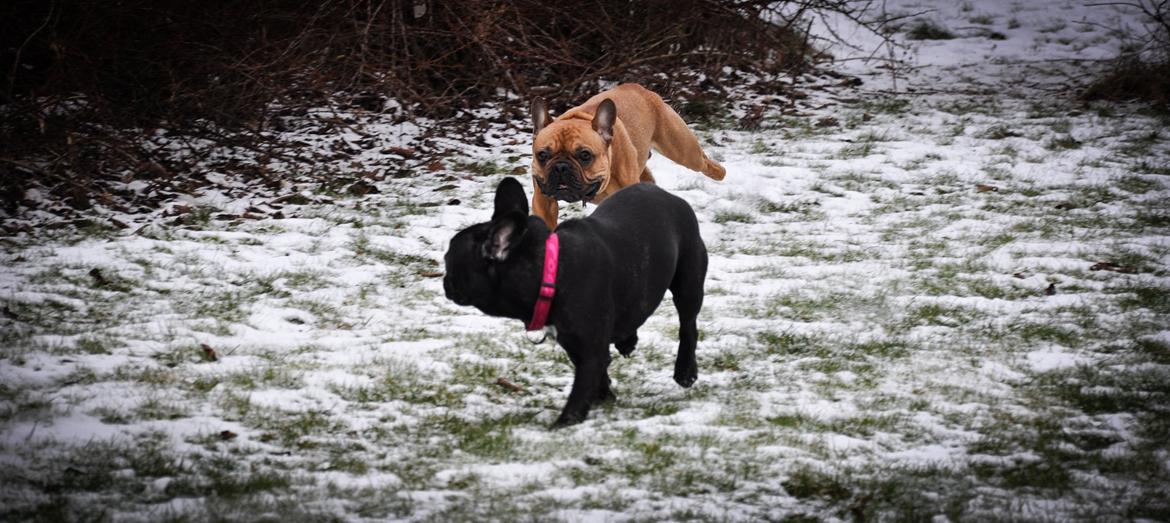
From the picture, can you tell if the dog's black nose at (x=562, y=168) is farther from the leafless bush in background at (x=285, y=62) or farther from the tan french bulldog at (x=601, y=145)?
the leafless bush in background at (x=285, y=62)

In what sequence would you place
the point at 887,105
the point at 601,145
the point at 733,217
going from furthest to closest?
the point at 887,105 < the point at 733,217 < the point at 601,145

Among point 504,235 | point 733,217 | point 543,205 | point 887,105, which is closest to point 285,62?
point 543,205

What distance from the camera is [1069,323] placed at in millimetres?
5453

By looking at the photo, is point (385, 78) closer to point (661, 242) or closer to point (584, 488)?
point (661, 242)

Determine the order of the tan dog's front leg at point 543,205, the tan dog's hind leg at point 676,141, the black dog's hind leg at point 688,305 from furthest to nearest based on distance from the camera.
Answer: the tan dog's hind leg at point 676,141, the tan dog's front leg at point 543,205, the black dog's hind leg at point 688,305

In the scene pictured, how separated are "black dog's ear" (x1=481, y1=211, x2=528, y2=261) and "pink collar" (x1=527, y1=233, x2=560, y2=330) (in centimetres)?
11

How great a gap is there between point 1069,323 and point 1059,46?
9664 millimetres

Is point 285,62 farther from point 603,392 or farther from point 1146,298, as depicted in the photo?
point 1146,298

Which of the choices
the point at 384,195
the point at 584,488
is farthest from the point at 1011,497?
the point at 384,195

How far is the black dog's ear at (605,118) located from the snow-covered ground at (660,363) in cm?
119

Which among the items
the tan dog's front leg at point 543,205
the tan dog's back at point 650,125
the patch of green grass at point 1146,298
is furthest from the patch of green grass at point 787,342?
the tan dog's back at point 650,125

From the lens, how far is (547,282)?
3789 mm

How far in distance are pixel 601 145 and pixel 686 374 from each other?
2.35 meters

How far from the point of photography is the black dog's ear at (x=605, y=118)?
254 inches
